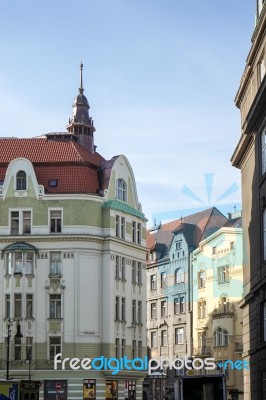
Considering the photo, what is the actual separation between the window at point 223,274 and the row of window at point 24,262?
19341 mm

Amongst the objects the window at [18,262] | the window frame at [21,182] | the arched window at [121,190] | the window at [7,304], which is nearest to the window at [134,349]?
the window at [7,304]

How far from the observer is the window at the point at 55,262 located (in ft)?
241

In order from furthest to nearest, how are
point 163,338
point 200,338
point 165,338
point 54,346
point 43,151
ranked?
point 163,338
point 165,338
point 200,338
point 43,151
point 54,346

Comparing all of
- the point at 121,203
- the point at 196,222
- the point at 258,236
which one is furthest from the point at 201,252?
the point at 258,236

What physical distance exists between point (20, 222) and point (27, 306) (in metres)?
6.78

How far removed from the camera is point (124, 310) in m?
76.1

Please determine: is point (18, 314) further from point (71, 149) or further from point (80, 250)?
point (71, 149)

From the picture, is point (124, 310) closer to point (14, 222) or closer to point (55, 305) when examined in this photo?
point (55, 305)

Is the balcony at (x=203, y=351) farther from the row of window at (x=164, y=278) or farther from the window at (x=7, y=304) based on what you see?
the window at (x=7, y=304)

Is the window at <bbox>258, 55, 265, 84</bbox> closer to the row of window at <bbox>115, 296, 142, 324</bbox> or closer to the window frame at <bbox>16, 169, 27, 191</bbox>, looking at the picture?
the window frame at <bbox>16, 169, 27, 191</bbox>

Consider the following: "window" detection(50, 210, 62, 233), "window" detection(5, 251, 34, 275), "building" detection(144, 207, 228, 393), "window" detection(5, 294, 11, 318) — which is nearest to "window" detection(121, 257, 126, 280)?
"window" detection(50, 210, 62, 233)

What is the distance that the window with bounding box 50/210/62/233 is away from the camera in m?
74.4

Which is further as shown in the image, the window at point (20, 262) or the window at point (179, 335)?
the window at point (179, 335)

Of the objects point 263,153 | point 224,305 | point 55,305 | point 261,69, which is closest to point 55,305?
point 55,305
